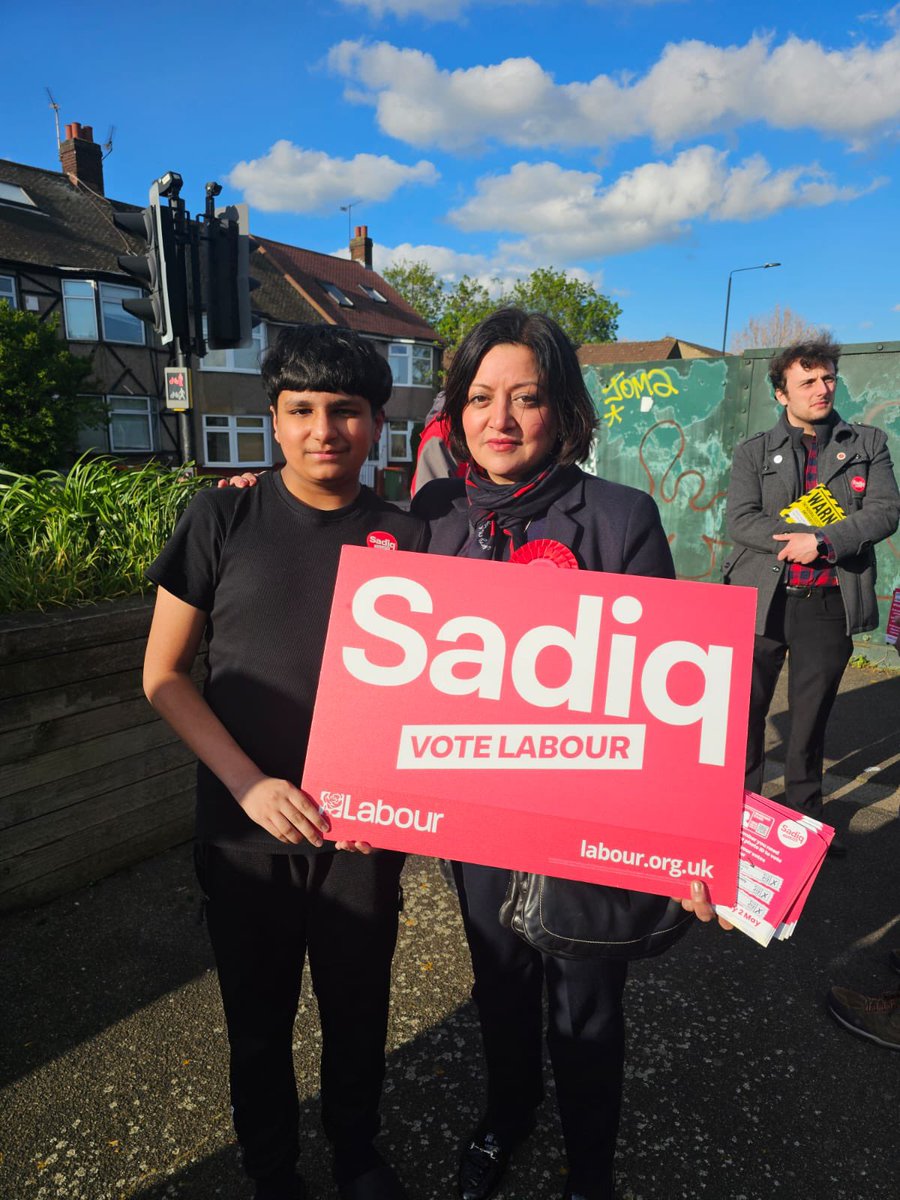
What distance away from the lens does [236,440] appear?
96.7 feet

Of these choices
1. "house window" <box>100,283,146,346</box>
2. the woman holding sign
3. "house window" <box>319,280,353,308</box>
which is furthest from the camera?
"house window" <box>319,280,353,308</box>

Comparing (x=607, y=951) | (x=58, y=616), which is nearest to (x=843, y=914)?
(x=607, y=951)

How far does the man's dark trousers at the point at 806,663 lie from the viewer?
353 cm

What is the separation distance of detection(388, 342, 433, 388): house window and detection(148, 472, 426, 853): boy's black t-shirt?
1352 inches

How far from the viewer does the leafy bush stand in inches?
129

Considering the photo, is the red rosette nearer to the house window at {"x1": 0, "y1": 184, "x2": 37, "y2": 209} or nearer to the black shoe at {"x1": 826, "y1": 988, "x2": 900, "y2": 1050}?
the black shoe at {"x1": 826, "y1": 988, "x2": 900, "y2": 1050}

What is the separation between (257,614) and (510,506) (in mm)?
644

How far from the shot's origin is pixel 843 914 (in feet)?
10.7

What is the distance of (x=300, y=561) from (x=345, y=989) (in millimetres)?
1088

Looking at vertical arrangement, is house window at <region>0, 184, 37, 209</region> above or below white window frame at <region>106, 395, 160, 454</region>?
above

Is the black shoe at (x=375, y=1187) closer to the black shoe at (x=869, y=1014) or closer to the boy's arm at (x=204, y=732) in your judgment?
the boy's arm at (x=204, y=732)

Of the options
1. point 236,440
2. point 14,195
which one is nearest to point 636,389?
point 236,440

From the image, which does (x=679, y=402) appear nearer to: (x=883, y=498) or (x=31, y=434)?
(x=883, y=498)

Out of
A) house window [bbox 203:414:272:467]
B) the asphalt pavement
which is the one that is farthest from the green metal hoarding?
house window [bbox 203:414:272:467]
